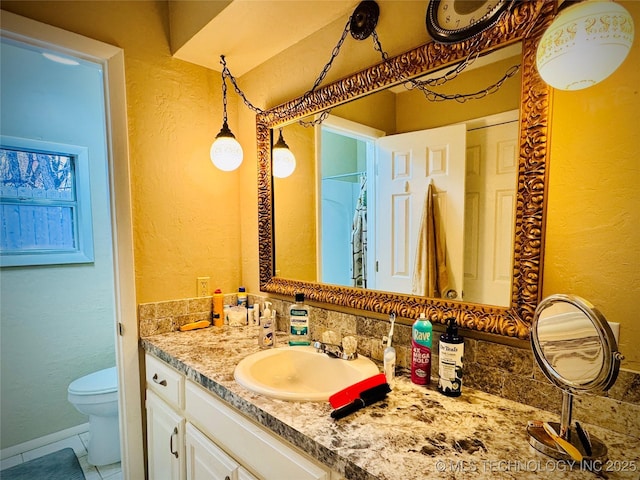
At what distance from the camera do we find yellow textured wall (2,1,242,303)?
1.48 m

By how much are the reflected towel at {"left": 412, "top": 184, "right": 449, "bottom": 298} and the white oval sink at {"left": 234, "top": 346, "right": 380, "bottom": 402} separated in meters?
0.33

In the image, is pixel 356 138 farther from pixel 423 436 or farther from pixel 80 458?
pixel 80 458

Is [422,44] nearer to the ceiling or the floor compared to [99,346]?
nearer to the ceiling

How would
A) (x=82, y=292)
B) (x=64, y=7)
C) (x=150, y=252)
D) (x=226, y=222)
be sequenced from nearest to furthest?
(x=64, y=7), (x=150, y=252), (x=226, y=222), (x=82, y=292)

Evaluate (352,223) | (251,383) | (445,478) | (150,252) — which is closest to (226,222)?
(150,252)

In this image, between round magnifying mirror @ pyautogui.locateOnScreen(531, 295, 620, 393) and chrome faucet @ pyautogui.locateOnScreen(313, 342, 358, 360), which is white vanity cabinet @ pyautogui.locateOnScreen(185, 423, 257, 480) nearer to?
chrome faucet @ pyautogui.locateOnScreen(313, 342, 358, 360)

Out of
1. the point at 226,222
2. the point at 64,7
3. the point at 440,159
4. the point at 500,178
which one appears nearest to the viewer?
the point at 500,178

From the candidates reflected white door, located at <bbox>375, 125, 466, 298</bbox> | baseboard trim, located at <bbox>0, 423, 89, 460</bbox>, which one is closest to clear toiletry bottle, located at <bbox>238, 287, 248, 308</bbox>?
reflected white door, located at <bbox>375, 125, 466, 298</bbox>

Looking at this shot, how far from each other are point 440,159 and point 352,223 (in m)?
0.43

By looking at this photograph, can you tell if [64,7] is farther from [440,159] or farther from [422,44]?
[440,159]

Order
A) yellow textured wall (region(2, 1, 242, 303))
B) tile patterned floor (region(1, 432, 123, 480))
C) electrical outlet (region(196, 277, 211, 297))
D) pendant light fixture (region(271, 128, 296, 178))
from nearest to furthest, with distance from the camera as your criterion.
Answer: yellow textured wall (region(2, 1, 242, 303)) < pendant light fixture (region(271, 128, 296, 178)) < electrical outlet (region(196, 277, 211, 297)) < tile patterned floor (region(1, 432, 123, 480))

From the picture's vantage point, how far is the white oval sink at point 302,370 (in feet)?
3.72

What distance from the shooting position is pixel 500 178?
3.11 feet

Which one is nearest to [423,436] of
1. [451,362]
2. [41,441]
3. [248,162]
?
Result: [451,362]
